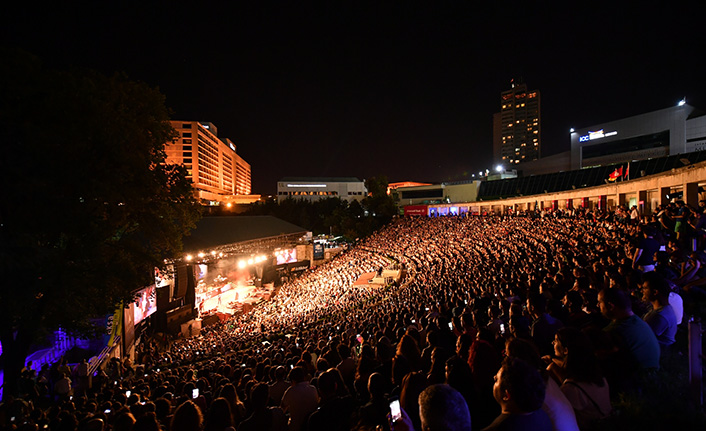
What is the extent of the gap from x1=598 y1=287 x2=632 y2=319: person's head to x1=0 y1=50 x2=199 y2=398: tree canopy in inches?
357

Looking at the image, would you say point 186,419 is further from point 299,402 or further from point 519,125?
point 519,125

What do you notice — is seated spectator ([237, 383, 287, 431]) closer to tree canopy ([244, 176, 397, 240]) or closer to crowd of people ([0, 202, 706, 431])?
crowd of people ([0, 202, 706, 431])

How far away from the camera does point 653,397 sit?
3.01 m

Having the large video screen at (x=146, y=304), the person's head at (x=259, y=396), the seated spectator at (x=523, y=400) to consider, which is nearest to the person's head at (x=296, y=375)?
the person's head at (x=259, y=396)

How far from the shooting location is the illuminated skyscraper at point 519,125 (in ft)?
552

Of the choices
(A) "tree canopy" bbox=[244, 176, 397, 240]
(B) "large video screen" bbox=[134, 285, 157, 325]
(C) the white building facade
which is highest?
(C) the white building facade

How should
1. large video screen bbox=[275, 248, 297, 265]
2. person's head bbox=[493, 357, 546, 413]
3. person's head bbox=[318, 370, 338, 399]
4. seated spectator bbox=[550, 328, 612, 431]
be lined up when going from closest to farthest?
person's head bbox=[493, 357, 546, 413]
seated spectator bbox=[550, 328, 612, 431]
person's head bbox=[318, 370, 338, 399]
large video screen bbox=[275, 248, 297, 265]

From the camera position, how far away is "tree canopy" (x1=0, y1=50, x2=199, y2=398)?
269 inches

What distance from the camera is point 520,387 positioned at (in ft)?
6.79

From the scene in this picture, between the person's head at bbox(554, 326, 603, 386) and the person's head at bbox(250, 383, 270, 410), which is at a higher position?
the person's head at bbox(554, 326, 603, 386)

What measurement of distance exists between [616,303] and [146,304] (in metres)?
20.3

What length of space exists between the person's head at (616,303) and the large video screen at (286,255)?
3272 cm

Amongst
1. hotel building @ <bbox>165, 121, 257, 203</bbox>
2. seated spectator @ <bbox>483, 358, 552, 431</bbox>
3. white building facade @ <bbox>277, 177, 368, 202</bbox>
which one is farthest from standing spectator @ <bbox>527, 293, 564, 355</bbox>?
white building facade @ <bbox>277, 177, 368, 202</bbox>

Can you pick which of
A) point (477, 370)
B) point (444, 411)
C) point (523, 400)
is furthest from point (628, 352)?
point (444, 411)
